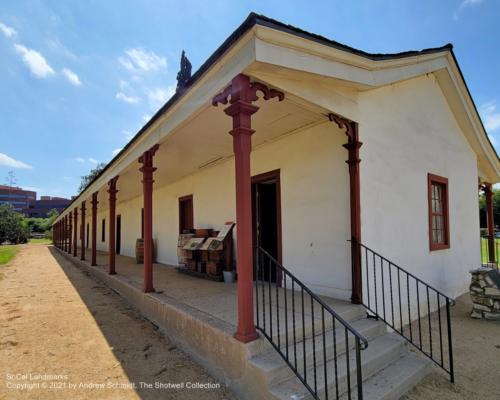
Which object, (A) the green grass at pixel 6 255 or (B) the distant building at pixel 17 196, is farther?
(B) the distant building at pixel 17 196

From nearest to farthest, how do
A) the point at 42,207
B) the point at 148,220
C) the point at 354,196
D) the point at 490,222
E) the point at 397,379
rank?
the point at 397,379 < the point at 354,196 < the point at 148,220 < the point at 490,222 < the point at 42,207

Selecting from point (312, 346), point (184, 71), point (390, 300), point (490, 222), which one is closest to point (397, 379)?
point (312, 346)

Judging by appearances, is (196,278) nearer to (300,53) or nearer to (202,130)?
(202,130)

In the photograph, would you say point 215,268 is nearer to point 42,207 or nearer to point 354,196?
point 354,196

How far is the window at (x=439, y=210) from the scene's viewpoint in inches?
232

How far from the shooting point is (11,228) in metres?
35.7

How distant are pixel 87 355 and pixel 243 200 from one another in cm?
285

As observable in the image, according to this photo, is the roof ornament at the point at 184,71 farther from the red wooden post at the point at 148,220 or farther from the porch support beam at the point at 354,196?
the porch support beam at the point at 354,196

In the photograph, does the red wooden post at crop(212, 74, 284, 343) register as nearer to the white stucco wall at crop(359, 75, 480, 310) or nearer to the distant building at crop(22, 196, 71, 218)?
the white stucco wall at crop(359, 75, 480, 310)

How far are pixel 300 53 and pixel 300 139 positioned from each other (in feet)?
7.18

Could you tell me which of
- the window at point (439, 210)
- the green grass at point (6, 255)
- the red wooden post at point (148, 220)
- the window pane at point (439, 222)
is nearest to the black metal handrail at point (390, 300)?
the window at point (439, 210)

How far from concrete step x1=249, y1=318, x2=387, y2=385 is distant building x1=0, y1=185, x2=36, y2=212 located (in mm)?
117174

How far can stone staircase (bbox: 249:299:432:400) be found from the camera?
2.54 m

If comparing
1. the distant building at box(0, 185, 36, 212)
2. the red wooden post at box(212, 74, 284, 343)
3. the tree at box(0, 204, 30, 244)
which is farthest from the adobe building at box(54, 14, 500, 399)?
the distant building at box(0, 185, 36, 212)
